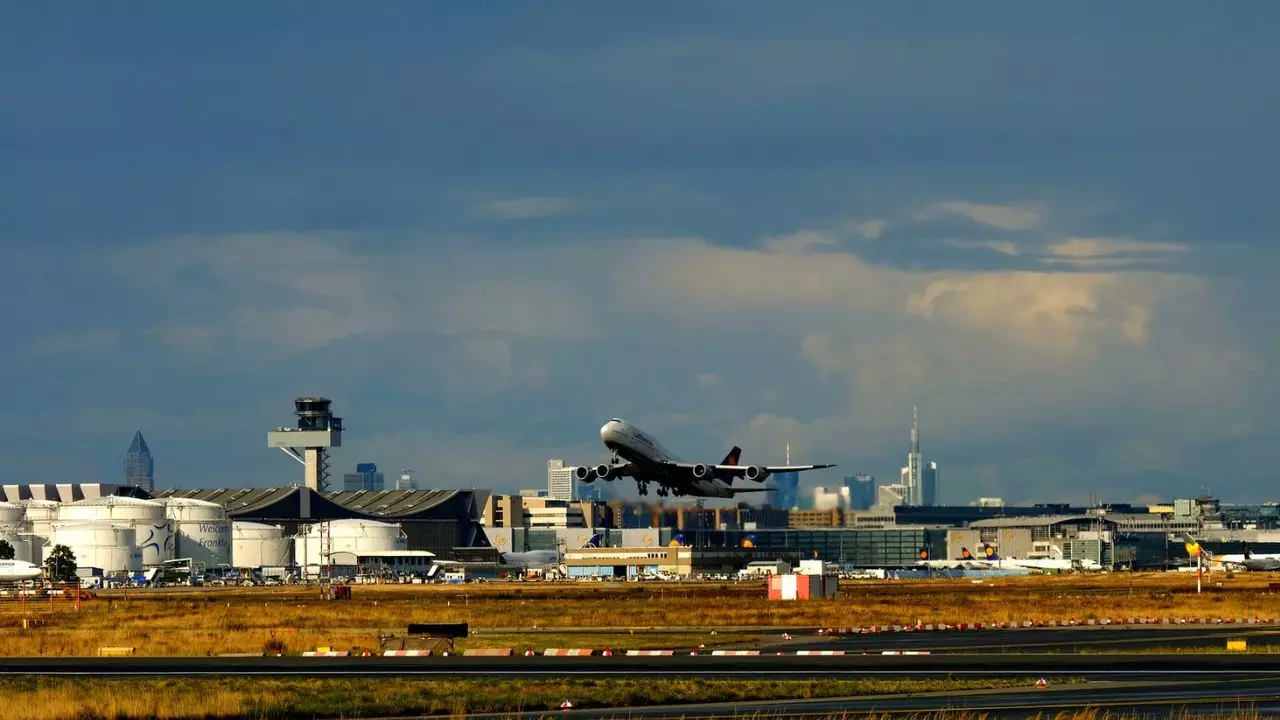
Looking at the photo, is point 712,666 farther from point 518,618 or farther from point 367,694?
point 518,618

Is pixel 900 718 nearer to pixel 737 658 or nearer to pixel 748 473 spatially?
pixel 737 658

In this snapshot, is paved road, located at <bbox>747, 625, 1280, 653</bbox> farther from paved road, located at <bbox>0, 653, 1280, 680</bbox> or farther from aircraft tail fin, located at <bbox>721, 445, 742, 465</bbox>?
aircraft tail fin, located at <bbox>721, 445, 742, 465</bbox>

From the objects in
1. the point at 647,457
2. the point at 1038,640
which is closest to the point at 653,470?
the point at 647,457

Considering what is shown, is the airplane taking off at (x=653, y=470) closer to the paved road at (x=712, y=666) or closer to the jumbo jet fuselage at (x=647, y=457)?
the jumbo jet fuselage at (x=647, y=457)

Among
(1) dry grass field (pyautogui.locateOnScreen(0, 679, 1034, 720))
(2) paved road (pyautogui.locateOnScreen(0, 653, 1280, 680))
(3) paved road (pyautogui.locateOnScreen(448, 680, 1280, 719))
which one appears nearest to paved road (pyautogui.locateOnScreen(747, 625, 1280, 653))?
(2) paved road (pyautogui.locateOnScreen(0, 653, 1280, 680))

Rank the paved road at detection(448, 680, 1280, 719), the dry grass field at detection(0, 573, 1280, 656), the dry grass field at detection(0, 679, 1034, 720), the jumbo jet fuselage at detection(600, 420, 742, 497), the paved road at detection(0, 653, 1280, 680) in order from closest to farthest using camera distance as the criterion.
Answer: the paved road at detection(448, 680, 1280, 719)
the dry grass field at detection(0, 679, 1034, 720)
the paved road at detection(0, 653, 1280, 680)
the dry grass field at detection(0, 573, 1280, 656)
the jumbo jet fuselage at detection(600, 420, 742, 497)

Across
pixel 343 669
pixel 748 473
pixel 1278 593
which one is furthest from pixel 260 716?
pixel 1278 593
